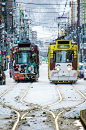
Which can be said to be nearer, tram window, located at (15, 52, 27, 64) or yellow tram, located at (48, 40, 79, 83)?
yellow tram, located at (48, 40, 79, 83)

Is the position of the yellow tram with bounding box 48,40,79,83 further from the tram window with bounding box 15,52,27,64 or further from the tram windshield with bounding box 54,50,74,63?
the tram window with bounding box 15,52,27,64

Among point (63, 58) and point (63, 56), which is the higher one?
point (63, 56)

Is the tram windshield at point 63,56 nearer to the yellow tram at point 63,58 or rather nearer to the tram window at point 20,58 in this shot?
the yellow tram at point 63,58

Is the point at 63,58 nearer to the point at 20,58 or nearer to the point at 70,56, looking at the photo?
the point at 70,56

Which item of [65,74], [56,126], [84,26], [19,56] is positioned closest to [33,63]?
[19,56]

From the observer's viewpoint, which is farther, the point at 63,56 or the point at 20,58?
the point at 20,58

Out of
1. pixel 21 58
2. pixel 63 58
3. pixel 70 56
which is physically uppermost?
pixel 70 56

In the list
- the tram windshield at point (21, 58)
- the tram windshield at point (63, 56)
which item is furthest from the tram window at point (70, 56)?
the tram windshield at point (21, 58)

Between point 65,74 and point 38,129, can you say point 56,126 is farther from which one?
point 65,74

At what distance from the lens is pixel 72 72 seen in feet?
90.3

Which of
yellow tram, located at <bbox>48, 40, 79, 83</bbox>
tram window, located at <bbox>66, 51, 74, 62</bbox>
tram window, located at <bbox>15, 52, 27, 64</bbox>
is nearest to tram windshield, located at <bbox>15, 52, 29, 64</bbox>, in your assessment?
tram window, located at <bbox>15, 52, 27, 64</bbox>

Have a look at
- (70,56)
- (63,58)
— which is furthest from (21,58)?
(70,56)

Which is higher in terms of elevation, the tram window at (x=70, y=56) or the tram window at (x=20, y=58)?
the tram window at (x=70, y=56)

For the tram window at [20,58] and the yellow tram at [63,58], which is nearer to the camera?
the yellow tram at [63,58]
